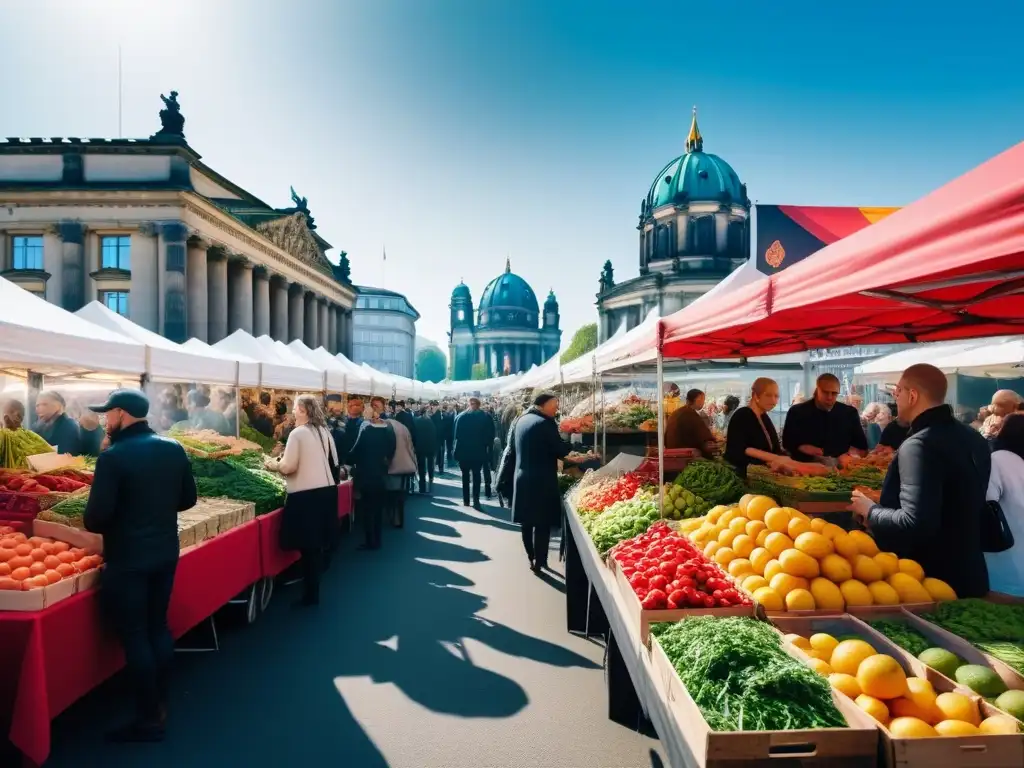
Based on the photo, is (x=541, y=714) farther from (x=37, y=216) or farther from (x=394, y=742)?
(x=37, y=216)

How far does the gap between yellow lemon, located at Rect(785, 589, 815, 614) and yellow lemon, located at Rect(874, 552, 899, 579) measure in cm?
46

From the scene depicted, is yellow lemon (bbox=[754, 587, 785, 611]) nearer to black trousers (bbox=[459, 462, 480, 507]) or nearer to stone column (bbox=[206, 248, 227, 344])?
black trousers (bbox=[459, 462, 480, 507])

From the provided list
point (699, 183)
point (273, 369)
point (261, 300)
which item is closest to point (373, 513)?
point (273, 369)

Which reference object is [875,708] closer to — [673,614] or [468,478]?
[673,614]

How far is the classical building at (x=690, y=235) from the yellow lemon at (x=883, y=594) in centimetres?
5040

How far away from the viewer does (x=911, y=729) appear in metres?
1.90

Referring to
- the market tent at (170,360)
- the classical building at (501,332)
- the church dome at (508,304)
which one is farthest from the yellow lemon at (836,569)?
the church dome at (508,304)

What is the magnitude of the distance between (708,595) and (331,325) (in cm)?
5562

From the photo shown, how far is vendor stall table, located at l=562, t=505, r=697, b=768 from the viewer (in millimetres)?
2344

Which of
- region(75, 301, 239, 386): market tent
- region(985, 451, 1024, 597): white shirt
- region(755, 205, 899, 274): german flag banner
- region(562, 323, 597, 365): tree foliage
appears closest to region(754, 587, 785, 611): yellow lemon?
region(985, 451, 1024, 597): white shirt

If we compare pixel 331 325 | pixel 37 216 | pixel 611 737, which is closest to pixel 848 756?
pixel 611 737

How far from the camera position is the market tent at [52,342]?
4832 millimetres

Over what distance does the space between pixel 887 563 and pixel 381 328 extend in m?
92.9

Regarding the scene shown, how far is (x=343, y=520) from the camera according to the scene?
966 centimetres
